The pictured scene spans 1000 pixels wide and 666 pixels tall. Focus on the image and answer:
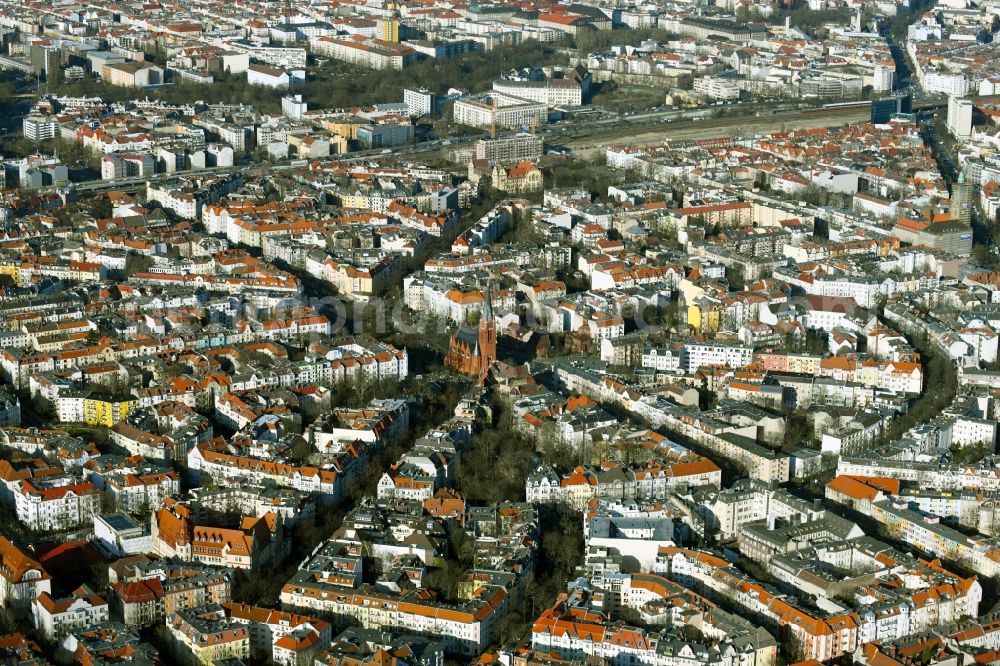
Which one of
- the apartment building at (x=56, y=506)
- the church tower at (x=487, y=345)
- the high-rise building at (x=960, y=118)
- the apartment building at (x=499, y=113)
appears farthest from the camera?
the apartment building at (x=499, y=113)

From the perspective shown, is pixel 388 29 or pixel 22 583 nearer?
pixel 22 583

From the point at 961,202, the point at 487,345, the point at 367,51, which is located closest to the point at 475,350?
the point at 487,345

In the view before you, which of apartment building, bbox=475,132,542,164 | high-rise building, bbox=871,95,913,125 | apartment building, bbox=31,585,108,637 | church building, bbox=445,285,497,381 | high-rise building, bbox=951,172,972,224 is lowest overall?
apartment building, bbox=31,585,108,637

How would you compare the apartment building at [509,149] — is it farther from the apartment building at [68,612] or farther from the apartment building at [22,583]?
the apartment building at [68,612]

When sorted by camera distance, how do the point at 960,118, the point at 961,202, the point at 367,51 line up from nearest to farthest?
the point at 961,202 → the point at 960,118 → the point at 367,51

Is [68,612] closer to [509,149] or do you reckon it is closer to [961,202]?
[961,202]

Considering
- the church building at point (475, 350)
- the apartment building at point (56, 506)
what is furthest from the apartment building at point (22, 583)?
the church building at point (475, 350)

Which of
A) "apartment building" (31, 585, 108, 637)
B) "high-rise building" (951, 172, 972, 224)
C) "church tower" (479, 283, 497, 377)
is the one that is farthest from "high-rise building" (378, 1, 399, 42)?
"apartment building" (31, 585, 108, 637)

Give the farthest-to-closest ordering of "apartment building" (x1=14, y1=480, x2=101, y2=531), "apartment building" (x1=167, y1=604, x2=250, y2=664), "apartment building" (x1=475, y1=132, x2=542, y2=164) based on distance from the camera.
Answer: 1. "apartment building" (x1=475, y1=132, x2=542, y2=164)
2. "apartment building" (x1=14, y1=480, x2=101, y2=531)
3. "apartment building" (x1=167, y1=604, x2=250, y2=664)

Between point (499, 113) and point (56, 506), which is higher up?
point (499, 113)

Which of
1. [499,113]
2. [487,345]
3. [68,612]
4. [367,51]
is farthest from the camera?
[367,51]

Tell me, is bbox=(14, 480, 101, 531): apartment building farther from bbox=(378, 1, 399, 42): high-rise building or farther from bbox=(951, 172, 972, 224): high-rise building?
bbox=(378, 1, 399, 42): high-rise building
